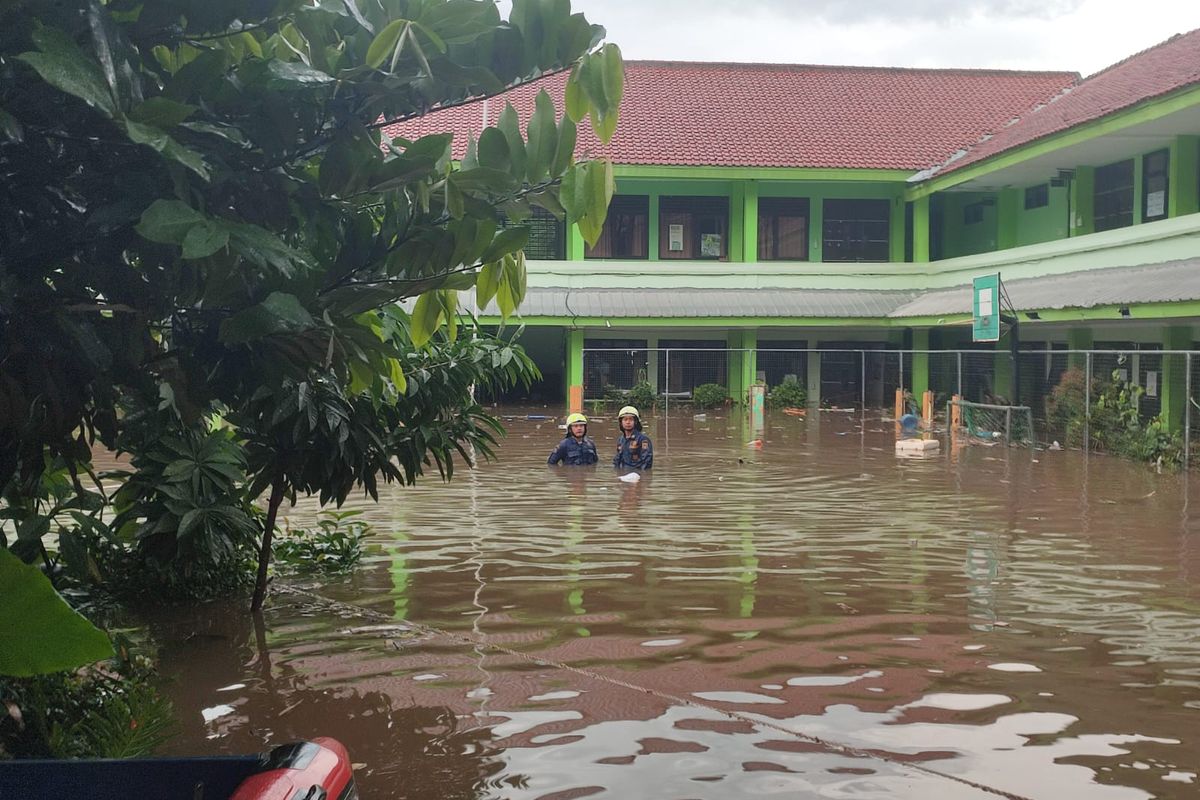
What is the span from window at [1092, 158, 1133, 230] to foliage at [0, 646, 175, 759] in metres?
25.0

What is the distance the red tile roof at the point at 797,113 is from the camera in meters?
33.8

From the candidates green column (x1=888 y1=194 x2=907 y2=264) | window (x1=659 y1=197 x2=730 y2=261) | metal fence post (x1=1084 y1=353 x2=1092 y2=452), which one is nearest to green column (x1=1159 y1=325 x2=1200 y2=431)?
metal fence post (x1=1084 y1=353 x2=1092 y2=452)

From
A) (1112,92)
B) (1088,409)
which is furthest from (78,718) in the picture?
(1112,92)

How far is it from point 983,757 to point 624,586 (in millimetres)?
4321

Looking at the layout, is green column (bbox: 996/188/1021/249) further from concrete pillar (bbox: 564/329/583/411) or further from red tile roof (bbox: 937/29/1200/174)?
concrete pillar (bbox: 564/329/583/411)

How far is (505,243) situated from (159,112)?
4.14ft

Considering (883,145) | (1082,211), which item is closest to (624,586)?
(1082,211)

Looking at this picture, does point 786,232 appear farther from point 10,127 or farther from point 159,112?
point 10,127


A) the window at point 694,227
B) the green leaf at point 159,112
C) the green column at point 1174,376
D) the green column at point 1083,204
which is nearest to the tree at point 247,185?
the green leaf at point 159,112

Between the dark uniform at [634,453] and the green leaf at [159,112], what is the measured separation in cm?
1548

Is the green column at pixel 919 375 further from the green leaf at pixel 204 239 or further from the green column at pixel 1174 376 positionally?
the green leaf at pixel 204 239

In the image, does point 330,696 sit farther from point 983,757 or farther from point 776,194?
point 776,194

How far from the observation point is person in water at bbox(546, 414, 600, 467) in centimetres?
1920

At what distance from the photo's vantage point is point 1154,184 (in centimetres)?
2548
